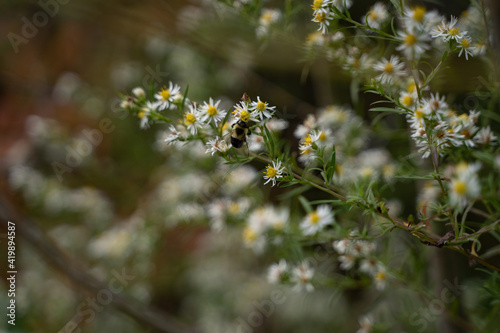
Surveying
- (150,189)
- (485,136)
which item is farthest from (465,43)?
(150,189)

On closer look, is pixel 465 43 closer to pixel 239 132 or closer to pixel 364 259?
pixel 239 132

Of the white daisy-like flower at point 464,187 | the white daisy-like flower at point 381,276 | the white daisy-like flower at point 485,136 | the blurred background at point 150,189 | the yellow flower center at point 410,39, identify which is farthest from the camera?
the blurred background at point 150,189

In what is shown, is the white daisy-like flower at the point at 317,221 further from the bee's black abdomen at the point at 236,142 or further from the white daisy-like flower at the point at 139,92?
the white daisy-like flower at the point at 139,92

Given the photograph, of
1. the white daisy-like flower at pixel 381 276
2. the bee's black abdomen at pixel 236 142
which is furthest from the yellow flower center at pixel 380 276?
the bee's black abdomen at pixel 236 142

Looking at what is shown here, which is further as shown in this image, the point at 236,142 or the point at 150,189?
the point at 150,189

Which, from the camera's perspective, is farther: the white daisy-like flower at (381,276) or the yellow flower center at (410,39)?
the white daisy-like flower at (381,276)

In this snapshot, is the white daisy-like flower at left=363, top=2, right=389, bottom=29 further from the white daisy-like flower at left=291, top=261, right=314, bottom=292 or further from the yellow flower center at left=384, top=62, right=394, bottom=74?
the white daisy-like flower at left=291, top=261, right=314, bottom=292

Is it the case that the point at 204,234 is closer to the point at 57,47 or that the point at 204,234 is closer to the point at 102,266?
the point at 102,266
